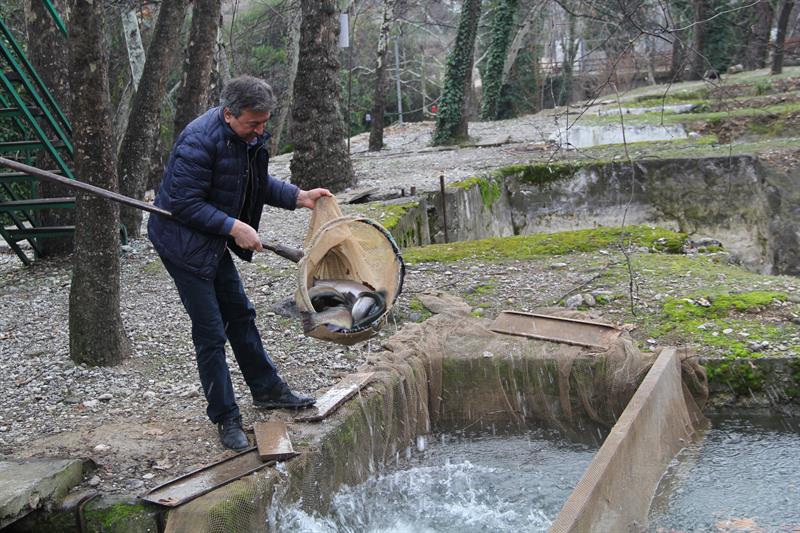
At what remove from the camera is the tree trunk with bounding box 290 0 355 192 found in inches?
455

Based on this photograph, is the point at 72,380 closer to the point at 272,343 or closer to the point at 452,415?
the point at 272,343

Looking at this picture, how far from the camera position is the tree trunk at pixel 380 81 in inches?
673

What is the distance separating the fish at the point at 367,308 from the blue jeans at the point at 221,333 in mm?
615

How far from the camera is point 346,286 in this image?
16.6ft

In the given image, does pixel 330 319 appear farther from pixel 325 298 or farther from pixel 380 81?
pixel 380 81

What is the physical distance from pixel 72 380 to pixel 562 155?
30.9ft

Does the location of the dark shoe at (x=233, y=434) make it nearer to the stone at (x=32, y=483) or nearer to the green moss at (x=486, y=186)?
the stone at (x=32, y=483)

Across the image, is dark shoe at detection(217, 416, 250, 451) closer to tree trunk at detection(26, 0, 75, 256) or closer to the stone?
the stone

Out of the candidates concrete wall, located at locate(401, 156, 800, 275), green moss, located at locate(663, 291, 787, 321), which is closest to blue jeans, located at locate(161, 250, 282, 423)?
green moss, located at locate(663, 291, 787, 321)

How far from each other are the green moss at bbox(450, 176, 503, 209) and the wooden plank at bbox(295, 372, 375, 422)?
6.50 metres

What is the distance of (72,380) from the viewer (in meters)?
5.59

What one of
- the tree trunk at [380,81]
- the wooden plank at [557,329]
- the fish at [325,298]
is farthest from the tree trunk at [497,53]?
the fish at [325,298]

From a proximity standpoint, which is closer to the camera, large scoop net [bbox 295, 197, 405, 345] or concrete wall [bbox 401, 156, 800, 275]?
large scoop net [bbox 295, 197, 405, 345]

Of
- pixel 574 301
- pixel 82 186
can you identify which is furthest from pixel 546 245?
pixel 82 186
